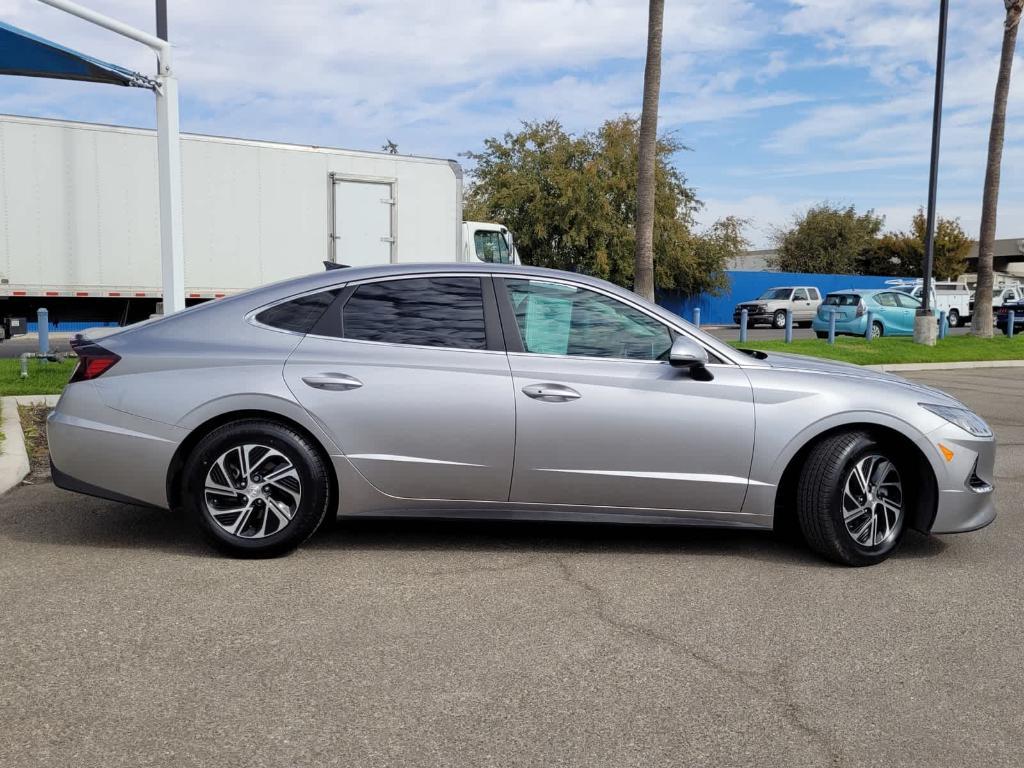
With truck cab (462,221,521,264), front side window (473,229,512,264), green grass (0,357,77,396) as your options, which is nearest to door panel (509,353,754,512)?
green grass (0,357,77,396)

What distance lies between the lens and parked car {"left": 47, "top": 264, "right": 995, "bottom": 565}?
4926 millimetres

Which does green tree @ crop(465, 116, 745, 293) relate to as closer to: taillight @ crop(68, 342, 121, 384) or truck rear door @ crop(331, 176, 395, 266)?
truck rear door @ crop(331, 176, 395, 266)

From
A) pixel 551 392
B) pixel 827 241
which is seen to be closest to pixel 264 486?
pixel 551 392

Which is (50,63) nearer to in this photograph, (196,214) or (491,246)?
(196,214)

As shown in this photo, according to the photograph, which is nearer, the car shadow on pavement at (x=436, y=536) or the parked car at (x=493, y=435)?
the parked car at (x=493, y=435)

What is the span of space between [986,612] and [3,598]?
175 inches

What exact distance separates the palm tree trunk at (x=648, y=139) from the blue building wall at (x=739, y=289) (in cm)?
2240

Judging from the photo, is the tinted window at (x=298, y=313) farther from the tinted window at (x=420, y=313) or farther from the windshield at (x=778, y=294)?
the windshield at (x=778, y=294)

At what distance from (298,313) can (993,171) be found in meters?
22.3

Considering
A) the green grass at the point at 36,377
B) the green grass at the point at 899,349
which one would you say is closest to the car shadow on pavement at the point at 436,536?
the green grass at the point at 36,377

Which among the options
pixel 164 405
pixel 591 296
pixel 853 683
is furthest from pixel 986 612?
pixel 164 405

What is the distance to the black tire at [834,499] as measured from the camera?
4941 millimetres

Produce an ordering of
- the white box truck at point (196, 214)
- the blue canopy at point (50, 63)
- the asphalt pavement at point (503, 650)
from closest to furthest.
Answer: the asphalt pavement at point (503, 650)
the blue canopy at point (50, 63)
the white box truck at point (196, 214)

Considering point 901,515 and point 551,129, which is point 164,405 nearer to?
point 901,515
